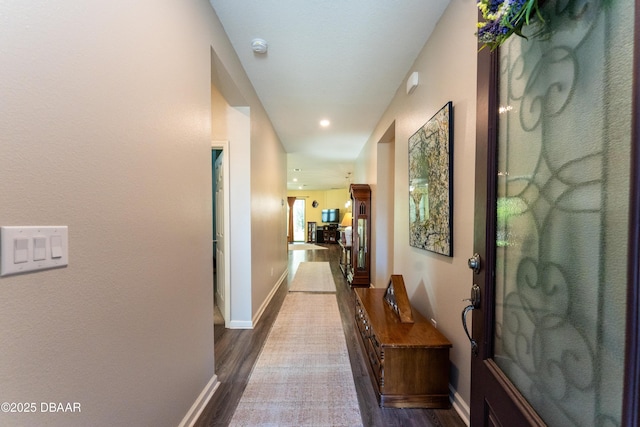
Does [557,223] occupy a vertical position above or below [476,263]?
above

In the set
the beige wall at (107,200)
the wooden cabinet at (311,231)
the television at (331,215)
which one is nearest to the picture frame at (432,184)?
the beige wall at (107,200)

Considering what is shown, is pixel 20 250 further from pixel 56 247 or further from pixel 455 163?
pixel 455 163

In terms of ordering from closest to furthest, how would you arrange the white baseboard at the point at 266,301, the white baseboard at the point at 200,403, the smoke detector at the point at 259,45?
the white baseboard at the point at 200,403 < the smoke detector at the point at 259,45 < the white baseboard at the point at 266,301

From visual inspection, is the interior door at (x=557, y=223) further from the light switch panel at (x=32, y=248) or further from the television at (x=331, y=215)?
the television at (x=331, y=215)

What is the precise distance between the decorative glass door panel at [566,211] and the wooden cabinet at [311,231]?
11363 mm

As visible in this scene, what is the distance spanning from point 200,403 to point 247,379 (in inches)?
15.6

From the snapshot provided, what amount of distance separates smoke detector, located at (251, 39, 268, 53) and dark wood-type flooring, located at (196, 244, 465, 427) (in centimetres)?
261

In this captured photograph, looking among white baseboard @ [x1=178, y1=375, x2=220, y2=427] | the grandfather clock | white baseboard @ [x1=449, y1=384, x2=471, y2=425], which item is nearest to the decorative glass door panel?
white baseboard @ [x1=449, y1=384, x2=471, y2=425]

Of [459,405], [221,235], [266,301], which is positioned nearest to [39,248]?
[459,405]

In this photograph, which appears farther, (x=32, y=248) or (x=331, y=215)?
(x=331, y=215)

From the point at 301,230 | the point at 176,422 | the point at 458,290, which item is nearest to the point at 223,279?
the point at 176,422

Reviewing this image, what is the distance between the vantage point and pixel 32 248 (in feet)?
2.19

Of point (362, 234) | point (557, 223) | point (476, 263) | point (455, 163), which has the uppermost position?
point (455, 163)

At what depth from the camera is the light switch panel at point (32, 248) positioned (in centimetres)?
62
